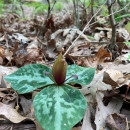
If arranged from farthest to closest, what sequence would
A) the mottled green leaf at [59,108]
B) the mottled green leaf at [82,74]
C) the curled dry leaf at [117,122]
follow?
the mottled green leaf at [82,74], the curled dry leaf at [117,122], the mottled green leaf at [59,108]

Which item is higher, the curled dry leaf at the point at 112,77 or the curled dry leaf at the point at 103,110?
the curled dry leaf at the point at 112,77

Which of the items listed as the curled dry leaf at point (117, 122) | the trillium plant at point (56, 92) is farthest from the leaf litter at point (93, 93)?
the trillium plant at point (56, 92)

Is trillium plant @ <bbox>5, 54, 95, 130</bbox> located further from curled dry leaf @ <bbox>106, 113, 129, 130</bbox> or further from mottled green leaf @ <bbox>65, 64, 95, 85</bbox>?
curled dry leaf @ <bbox>106, 113, 129, 130</bbox>

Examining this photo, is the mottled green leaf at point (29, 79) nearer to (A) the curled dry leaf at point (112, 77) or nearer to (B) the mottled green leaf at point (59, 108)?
(B) the mottled green leaf at point (59, 108)

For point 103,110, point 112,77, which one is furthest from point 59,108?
point 112,77

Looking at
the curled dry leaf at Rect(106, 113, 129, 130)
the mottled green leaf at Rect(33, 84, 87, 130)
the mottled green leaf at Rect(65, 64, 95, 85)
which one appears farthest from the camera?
the mottled green leaf at Rect(65, 64, 95, 85)

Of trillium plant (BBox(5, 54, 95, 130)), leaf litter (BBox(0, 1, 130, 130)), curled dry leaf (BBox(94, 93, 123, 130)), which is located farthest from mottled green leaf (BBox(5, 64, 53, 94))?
curled dry leaf (BBox(94, 93, 123, 130))

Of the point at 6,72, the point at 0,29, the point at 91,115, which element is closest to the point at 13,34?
the point at 0,29

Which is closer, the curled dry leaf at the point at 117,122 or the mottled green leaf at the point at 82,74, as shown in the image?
the curled dry leaf at the point at 117,122

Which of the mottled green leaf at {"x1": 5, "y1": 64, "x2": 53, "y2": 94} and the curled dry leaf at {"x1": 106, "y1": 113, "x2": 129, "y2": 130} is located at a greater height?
the mottled green leaf at {"x1": 5, "y1": 64, "x2": 53, "y2": 94}
